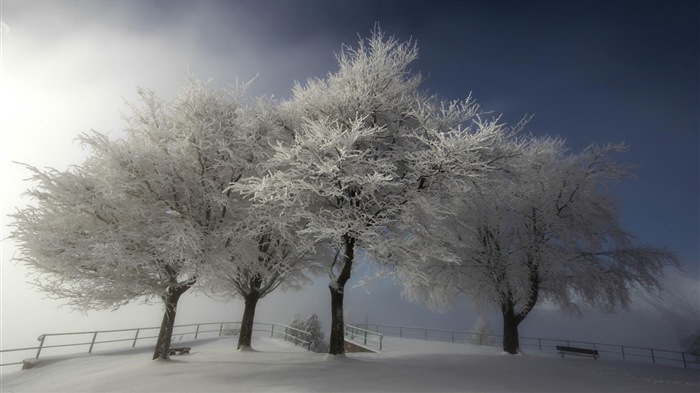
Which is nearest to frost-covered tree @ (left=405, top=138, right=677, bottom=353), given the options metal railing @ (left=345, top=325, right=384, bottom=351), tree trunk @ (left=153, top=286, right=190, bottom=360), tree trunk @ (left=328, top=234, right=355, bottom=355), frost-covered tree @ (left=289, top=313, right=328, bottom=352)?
tree trunk @ (left=328, top=234, right=355, bottom=355)

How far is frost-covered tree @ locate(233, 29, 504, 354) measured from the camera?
995 cm

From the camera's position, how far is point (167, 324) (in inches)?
476

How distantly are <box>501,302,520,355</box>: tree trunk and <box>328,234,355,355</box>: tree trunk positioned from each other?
9.26m

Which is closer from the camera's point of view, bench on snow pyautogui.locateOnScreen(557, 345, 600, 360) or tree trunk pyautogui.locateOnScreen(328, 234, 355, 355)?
tree trunk pyautogui.locateOnScreen(328, 234, 355, 355)

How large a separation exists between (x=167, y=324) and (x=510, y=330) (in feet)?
50.6

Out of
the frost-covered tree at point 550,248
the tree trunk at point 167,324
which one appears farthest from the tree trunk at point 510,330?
the tree trunk at point 167,324

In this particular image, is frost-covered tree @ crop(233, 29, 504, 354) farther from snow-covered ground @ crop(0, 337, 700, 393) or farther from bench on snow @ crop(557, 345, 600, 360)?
bench on snow @ crop(557, 345, 600, 360)

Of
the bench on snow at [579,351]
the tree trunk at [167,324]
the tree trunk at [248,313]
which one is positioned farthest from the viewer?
the bench on snow at [579,351]

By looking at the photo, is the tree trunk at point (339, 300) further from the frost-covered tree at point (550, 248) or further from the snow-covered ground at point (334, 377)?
the frost-covered tree at point (550, 248)

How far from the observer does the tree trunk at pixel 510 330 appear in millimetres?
17266

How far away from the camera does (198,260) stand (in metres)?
10.5

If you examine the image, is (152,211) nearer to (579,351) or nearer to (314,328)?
(579,351)

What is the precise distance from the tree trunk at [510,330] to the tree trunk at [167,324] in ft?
48.6

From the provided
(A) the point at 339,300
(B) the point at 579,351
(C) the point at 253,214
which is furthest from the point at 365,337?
(C) the point at 253,214
